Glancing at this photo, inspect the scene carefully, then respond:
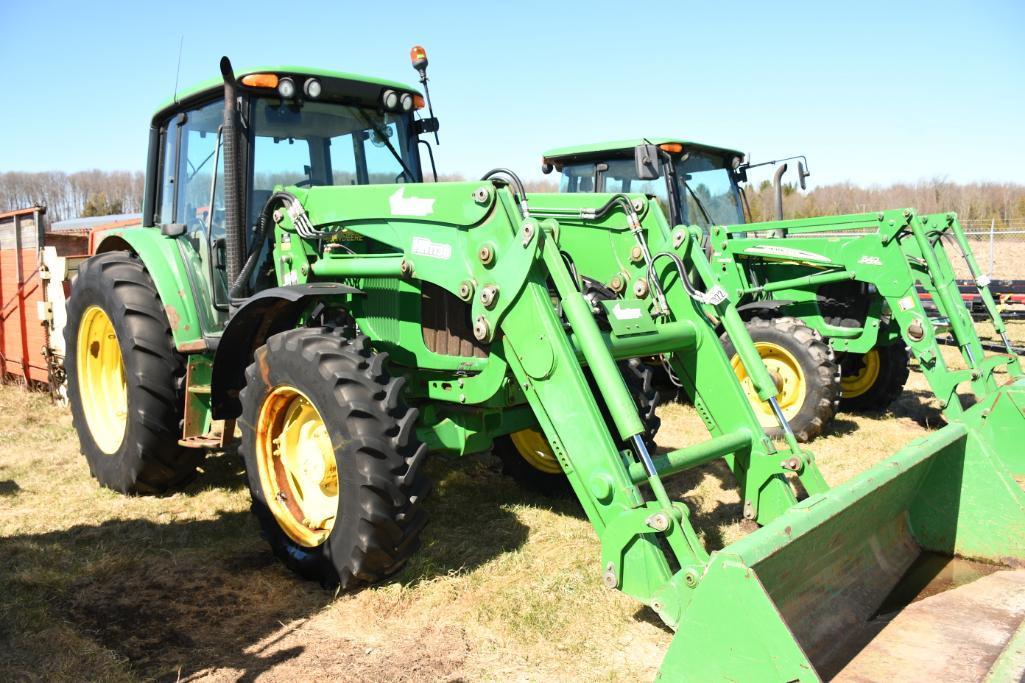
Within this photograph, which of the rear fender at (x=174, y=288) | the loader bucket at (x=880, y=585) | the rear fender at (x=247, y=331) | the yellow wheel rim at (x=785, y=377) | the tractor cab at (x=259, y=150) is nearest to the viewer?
the loader bucket at (x=880, y=585)

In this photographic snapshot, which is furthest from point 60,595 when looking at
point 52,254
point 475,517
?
point 52,254

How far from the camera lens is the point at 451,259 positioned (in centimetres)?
375

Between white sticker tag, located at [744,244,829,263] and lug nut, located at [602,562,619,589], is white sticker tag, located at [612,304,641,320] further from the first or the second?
white sticker tag, located at [744,244,829,263]

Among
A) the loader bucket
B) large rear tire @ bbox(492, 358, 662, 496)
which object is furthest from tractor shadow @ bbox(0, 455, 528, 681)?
A: the loader bucket

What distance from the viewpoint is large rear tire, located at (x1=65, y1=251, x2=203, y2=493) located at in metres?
4.89

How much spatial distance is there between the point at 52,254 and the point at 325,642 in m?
5.91

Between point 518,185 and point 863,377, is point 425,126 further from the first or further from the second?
point 863,377

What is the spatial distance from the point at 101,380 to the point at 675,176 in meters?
5.18

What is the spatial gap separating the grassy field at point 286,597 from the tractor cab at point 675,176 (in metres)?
3.28

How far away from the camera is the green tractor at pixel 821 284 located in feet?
22.1

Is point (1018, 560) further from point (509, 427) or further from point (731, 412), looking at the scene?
point (509, 427)

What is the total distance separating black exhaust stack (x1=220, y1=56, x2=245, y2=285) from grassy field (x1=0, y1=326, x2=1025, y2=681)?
1526 mm

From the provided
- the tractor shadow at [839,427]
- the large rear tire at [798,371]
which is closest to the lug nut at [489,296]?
the large rear tire at [798,371]

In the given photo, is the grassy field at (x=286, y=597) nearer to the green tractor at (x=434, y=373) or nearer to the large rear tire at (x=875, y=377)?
the green tractor at (x=434, y=373)
